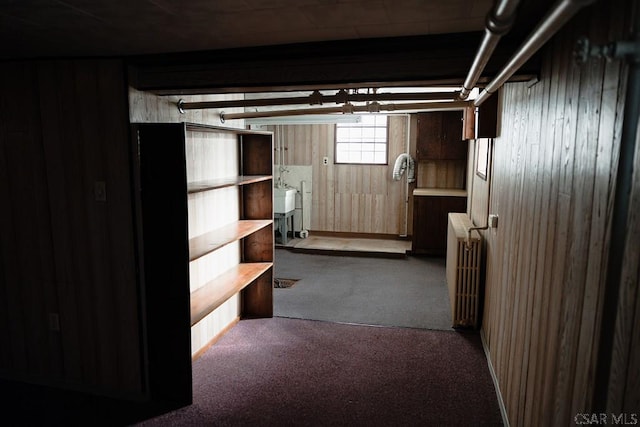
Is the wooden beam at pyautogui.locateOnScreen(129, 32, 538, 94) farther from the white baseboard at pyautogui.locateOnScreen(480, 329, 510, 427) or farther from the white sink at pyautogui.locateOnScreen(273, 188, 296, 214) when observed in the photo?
the white sink at pyautogui.locateOnScreen(273, 188, 296, 214)

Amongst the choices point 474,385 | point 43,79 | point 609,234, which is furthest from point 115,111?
point 474,385

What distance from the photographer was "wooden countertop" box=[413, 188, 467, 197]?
6582 mm

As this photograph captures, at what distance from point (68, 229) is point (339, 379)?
2022 millimetres

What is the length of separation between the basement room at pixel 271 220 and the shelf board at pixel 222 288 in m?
0.03

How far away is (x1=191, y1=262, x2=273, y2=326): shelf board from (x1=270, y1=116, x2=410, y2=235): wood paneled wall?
3.78m

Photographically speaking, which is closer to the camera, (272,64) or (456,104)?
(272,64)

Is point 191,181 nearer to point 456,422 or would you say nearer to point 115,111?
point 115,111

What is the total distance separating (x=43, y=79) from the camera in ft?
9.11

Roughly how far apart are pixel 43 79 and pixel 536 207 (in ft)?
9.34

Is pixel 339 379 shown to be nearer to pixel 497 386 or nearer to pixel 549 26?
pixel 497 386

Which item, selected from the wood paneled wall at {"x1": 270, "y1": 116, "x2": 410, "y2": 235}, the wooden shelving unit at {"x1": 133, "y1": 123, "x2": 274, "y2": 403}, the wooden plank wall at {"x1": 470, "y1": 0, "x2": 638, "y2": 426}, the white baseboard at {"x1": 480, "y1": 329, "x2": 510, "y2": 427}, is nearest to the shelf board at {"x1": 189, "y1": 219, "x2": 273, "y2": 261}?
the wooden shelving unit at {"x1": 133, "y1": 123, "x2": 274, "y2": 403}

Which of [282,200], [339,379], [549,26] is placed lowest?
[339,379]

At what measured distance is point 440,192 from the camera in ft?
22.2

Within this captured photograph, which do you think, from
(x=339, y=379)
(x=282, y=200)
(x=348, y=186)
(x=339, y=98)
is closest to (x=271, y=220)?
(x=339, y=379)
